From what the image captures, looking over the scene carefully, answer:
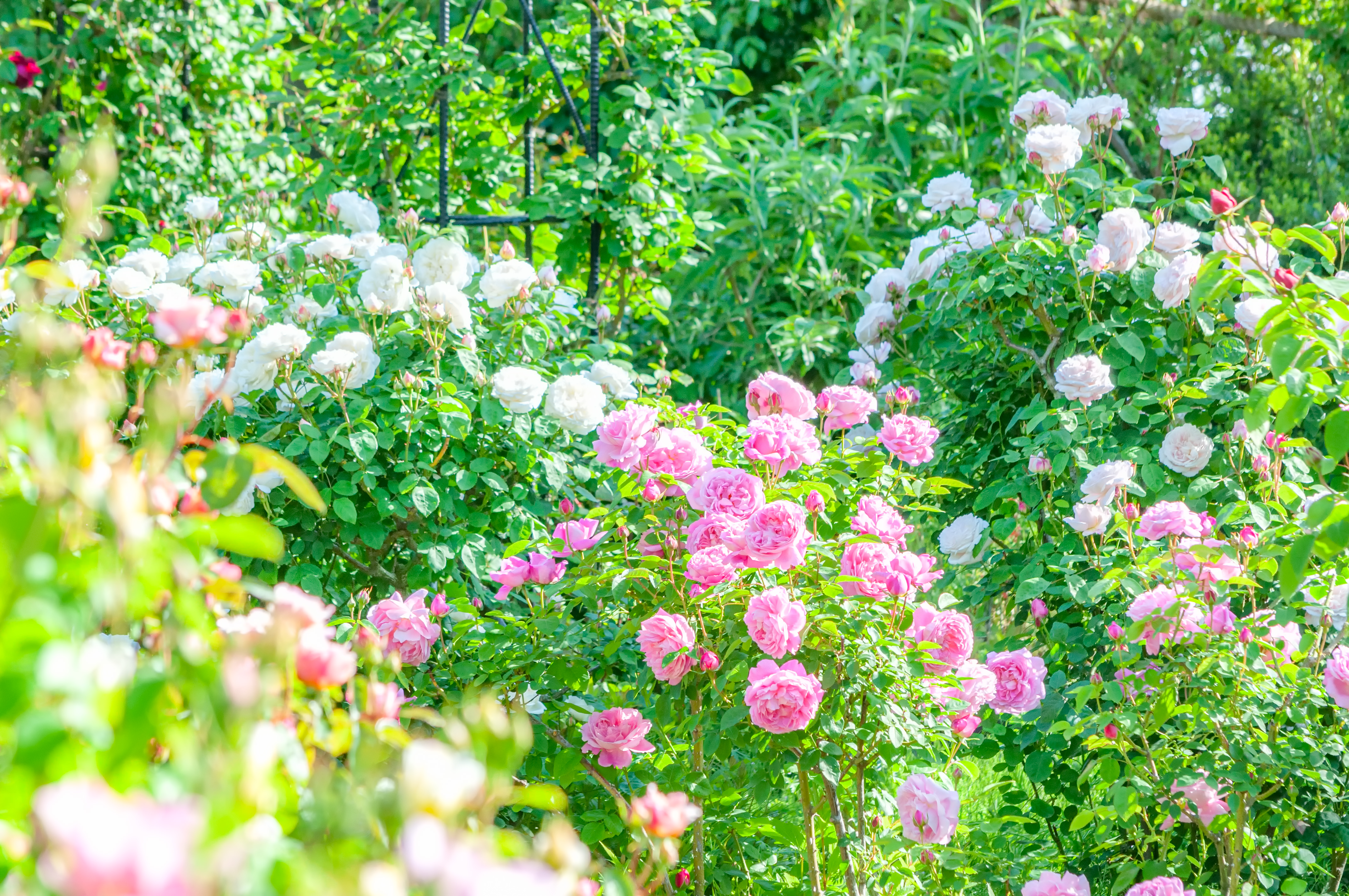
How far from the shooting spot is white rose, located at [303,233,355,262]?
2.06m

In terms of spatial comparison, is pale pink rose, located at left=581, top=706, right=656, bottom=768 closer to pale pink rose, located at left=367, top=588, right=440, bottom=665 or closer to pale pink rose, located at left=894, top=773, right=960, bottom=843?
pale pink rose, located at left=367, top=588, right=440, bottom=665

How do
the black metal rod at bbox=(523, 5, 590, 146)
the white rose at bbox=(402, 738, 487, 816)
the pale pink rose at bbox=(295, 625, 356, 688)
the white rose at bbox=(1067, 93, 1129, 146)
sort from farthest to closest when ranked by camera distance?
the black metal rod at bbox=(523, 5, 590, 146) → the white rose at bbox=(1067, 93, 1129, 146) → the pale pink rose at bbox=(295, 625, 356, 688) → the white rose at bbox=(402, 738, 487, 816)

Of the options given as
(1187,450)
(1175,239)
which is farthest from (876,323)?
(1187,450)

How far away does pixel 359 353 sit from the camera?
187 cm

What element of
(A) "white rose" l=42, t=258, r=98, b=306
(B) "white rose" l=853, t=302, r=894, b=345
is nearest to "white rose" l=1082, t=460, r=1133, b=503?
(B) "white rose" l=853, t=302, r=894, b=345

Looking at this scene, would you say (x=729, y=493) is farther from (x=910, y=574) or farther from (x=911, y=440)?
(x=911, y=440)

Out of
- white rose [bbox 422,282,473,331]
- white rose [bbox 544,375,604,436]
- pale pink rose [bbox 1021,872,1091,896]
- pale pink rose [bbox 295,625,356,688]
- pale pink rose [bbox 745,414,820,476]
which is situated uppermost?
pale pink rose [bbox 295,625,356,688]

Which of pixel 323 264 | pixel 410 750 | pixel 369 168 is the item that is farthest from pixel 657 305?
pixel 410 750

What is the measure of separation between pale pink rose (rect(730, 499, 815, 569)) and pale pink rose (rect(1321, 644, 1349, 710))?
69 cm

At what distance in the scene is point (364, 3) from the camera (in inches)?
122

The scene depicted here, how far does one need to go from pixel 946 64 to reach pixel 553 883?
177 inches

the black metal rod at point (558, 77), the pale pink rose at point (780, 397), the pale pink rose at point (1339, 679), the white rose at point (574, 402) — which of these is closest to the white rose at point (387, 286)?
the white rose at point (574, 402)

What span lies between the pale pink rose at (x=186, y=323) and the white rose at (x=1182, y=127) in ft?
6.17

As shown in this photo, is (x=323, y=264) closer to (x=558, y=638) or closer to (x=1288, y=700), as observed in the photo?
(x=558, y=638)
